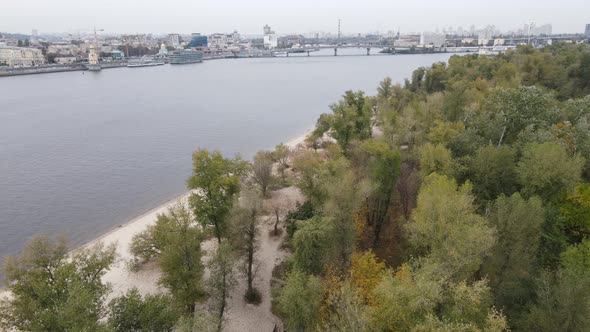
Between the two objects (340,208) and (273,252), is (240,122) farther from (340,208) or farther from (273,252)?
(340,208)

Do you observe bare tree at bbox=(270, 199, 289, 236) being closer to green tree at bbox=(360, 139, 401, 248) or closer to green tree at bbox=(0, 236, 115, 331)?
green tree at bbox=(360, 139, 401, 248)

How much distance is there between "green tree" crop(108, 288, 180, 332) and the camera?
1431 cm

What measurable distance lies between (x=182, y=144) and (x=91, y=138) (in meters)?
14.7

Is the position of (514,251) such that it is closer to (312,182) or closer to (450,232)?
(450,232)

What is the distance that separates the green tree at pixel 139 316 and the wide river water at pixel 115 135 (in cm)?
1793

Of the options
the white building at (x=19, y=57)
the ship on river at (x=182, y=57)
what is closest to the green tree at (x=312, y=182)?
the white building at (x=19, y=57)

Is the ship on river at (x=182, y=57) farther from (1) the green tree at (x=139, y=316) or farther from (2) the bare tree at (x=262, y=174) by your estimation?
(1) the green tree at (x=139, y=316)

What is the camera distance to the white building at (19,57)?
5295 inches

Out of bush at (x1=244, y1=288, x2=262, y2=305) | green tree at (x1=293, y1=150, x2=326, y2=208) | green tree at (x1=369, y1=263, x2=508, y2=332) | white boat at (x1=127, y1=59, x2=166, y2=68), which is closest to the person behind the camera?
green tree at (x1=369, y1=263, x2=508, y2=332)

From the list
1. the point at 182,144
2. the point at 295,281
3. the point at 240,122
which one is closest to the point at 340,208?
the point at 295,281

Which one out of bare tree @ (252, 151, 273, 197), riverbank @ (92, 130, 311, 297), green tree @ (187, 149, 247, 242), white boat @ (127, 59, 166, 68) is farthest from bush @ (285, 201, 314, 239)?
white boat @ (127, 59, 166, 68)

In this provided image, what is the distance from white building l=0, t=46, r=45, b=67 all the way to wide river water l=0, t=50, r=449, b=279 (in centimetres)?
2969

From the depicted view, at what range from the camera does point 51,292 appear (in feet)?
45.9

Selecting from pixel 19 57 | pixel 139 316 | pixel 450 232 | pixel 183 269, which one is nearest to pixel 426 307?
pixel 450 232
